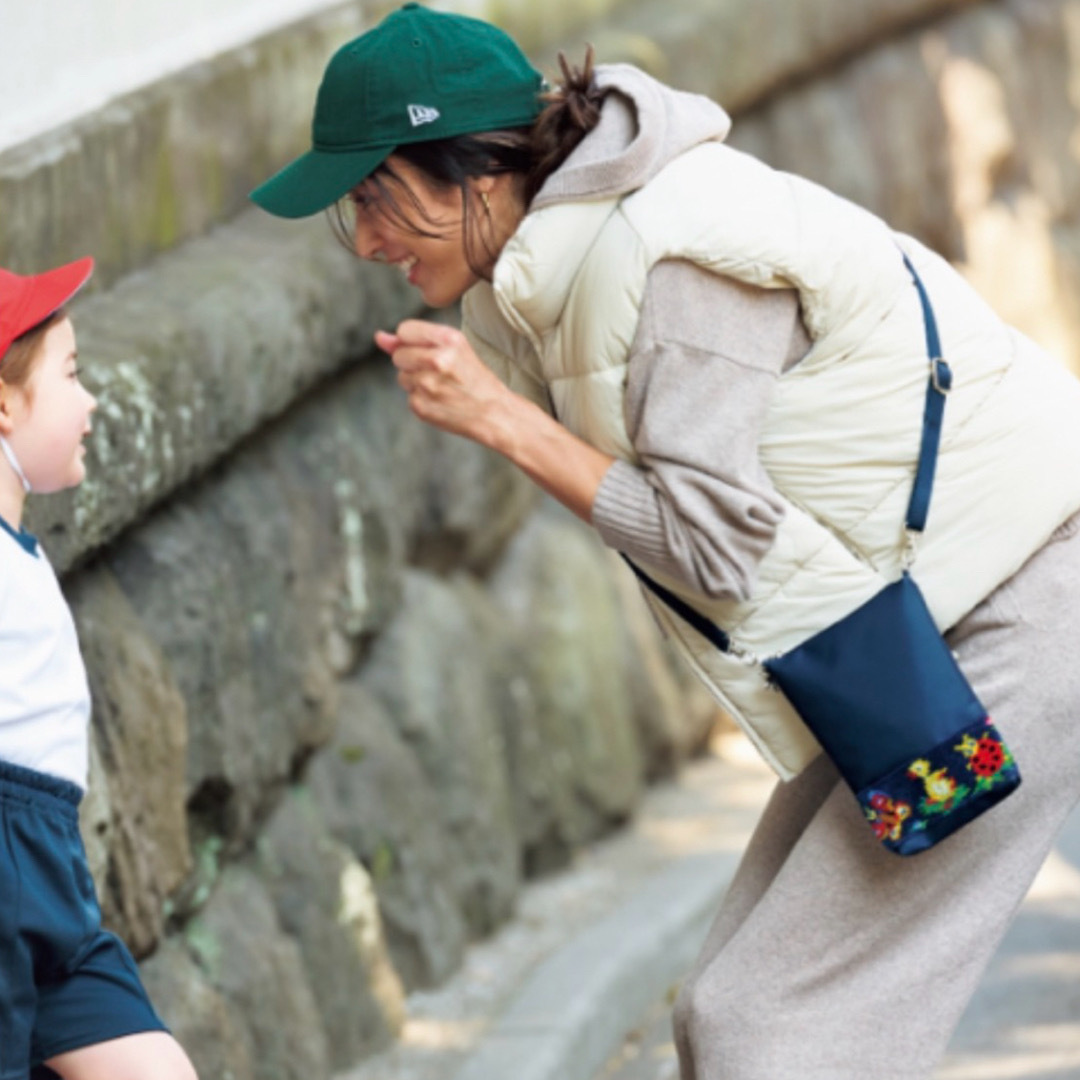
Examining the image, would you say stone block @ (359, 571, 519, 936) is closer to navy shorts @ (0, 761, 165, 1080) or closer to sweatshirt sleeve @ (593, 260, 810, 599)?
navy shorts @ (0, 761, 165, 1080)

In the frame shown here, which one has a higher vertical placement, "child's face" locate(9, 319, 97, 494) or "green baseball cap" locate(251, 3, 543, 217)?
"green baseball cap" locate(251, 3, 543, 217)

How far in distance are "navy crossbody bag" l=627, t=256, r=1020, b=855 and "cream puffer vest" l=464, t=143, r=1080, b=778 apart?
0.08 ft

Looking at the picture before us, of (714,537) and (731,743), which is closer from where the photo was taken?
(714,537)

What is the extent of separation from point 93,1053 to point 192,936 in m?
1.22

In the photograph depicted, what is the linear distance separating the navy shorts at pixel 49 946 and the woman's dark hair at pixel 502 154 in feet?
2.67

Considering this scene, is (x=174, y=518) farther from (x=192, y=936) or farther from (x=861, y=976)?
(x=861, y=976)

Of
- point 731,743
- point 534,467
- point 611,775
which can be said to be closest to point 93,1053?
point 534,467

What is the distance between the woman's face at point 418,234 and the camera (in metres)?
2.65

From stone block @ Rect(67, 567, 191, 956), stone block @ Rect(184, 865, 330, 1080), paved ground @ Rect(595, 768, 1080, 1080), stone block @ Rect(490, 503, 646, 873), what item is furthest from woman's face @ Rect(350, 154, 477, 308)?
stone block @ Rect(490, 503, 646, 873)

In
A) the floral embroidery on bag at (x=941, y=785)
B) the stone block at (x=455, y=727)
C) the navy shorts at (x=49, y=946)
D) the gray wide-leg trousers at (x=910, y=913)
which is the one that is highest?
the navy shorts at (x=49, y=946)

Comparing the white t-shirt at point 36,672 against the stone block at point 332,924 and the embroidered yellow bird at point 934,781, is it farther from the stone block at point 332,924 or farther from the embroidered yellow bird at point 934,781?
the stone block at point 332,924

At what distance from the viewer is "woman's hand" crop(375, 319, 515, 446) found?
2.53 m

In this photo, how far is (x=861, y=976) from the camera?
272 cm

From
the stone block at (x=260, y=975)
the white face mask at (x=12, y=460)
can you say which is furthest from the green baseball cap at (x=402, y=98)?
the stone block at (x=260, y=975)
